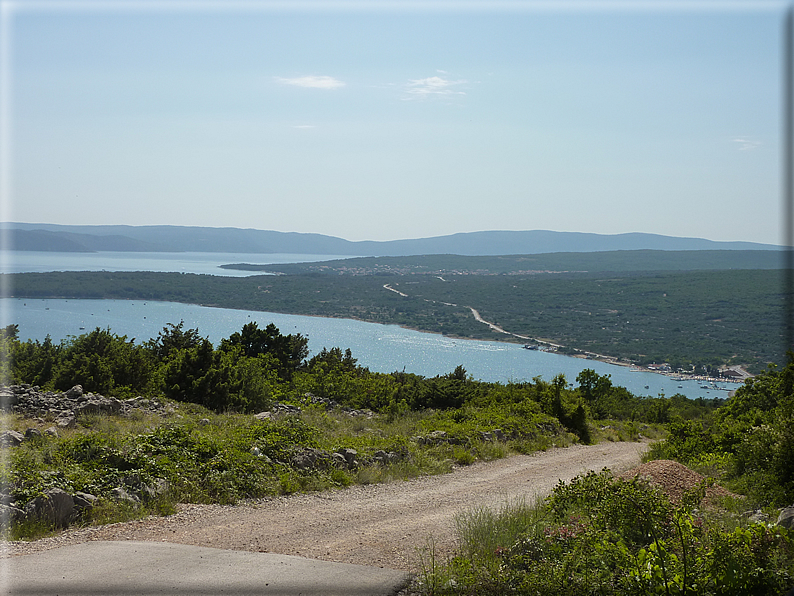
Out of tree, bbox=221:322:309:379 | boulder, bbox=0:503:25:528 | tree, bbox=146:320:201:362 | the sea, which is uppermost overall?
boulder, bbox=0:503:25:528

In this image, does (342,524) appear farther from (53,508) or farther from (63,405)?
(63,405)

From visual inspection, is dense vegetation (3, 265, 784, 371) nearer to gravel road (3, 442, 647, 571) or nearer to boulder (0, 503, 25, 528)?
gravel road (3, 442, 647, 571)

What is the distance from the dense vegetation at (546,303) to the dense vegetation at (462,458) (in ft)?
131

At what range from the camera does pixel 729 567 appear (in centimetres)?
355

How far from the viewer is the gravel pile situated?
22.7 feet

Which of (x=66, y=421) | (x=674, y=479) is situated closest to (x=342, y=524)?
(x=674, y=479)

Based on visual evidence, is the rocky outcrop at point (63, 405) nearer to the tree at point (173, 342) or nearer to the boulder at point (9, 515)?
the boulder at point (9, 515)

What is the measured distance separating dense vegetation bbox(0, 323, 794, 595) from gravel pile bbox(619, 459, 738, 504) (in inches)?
13.6

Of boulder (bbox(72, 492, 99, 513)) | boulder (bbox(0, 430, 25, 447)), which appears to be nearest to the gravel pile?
boulder (bbox(72, 492, 99, 513))

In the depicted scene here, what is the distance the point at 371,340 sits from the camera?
204ft

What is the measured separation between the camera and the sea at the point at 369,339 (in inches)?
1692

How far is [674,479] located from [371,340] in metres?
55.2

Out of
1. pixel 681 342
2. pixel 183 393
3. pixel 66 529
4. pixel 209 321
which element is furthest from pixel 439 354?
pixel 66 529

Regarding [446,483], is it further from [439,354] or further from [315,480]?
[439,354]
